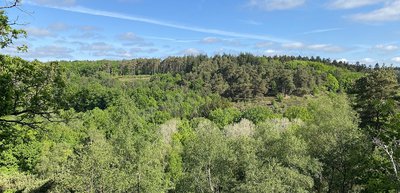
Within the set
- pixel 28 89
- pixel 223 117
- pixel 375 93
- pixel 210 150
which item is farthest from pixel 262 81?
pixel 28 89

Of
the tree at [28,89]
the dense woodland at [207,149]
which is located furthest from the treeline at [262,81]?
the tree at [28,89]

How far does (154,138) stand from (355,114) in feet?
94.4

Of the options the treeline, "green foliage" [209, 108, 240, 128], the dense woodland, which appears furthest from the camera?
the treeline

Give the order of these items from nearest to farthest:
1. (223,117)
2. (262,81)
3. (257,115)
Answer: (257,115) < (223,117) < (262,81)

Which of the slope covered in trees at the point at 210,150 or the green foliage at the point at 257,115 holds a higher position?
the slope covered in trees at the point at 210,150

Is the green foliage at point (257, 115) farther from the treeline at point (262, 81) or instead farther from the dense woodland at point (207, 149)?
the dense woodland at point (207, 149)

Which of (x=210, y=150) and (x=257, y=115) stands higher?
(x=210, y=150)

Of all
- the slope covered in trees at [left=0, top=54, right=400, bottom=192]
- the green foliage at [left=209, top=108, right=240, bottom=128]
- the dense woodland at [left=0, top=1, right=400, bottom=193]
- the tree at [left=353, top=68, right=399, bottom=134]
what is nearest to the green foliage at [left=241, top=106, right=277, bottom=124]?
the green foliage at [left=209, top=108, right=240, bottom=128]

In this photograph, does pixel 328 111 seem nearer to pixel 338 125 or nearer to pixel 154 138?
pixel 338 125

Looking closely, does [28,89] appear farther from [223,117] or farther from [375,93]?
[223,117]

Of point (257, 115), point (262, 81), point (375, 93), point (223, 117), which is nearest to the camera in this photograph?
point (375, 93)

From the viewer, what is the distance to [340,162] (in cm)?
3312

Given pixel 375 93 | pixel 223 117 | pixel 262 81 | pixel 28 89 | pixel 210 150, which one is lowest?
pixel 223 117

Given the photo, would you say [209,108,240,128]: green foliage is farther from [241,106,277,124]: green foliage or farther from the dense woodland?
the dense woodland
